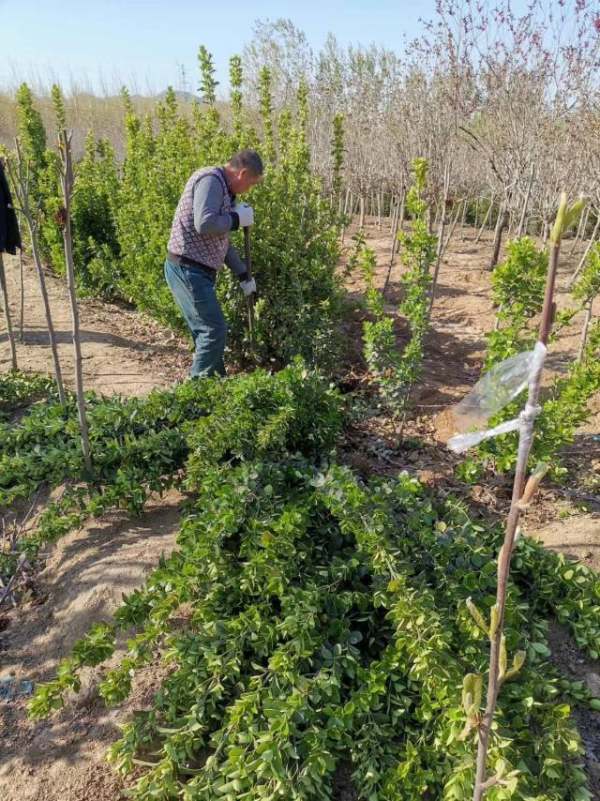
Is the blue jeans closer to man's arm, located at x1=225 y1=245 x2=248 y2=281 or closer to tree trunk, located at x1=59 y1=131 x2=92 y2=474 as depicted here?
man's arm, located at x1=225 y1=245 x2=248 y2=281

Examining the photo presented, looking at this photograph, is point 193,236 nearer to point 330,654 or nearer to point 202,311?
point 202,311

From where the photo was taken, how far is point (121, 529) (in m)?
2.90

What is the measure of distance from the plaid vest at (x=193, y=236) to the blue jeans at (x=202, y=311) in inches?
4.5

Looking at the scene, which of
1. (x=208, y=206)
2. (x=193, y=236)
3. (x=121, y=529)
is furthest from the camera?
(x=193, y=236)

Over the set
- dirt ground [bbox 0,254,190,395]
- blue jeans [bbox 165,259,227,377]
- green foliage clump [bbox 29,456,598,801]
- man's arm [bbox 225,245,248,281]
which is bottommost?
green foliage clump [bbox 29,456,598,801]

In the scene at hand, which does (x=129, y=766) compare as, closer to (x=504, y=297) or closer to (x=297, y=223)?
(x=504, y=297)

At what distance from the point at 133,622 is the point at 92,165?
8.52 metres

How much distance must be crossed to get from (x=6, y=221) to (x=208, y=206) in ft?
8.64

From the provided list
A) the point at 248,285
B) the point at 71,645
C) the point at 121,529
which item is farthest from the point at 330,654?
the point at 248,285

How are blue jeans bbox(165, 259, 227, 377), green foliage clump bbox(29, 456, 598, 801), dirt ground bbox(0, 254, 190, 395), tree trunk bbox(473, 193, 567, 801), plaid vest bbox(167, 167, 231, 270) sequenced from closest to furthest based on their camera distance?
tree trunk bbox(473, 193, 567, 801)
green foliage clump bbox(29, 456, 598, 801)
plaid vest bbox(167, 167, 231, 270)
blue jeans bbox(165, 259, 227, 377)
dirt ground bbox(0, 254, 190, 395)

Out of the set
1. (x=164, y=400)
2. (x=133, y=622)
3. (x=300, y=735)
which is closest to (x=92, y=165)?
(x=164, y=400)

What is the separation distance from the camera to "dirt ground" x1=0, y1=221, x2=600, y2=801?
1.99m

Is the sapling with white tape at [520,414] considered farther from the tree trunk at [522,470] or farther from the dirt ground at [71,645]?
the dirt ground at [71,645]

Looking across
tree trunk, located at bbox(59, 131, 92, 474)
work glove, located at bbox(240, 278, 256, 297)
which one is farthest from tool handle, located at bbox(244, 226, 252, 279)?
tree trunk, located at bbox(59, 131, 92, 474)
